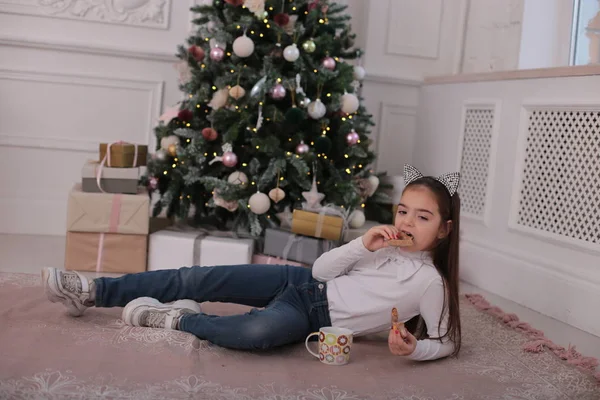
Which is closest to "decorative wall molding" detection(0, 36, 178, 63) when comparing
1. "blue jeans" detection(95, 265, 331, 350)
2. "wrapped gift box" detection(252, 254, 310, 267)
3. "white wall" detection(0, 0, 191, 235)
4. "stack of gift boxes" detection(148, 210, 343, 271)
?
"white wall" detection(0, 0, 191, 235)

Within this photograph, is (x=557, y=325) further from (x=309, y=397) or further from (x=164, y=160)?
(x=164, y=160)

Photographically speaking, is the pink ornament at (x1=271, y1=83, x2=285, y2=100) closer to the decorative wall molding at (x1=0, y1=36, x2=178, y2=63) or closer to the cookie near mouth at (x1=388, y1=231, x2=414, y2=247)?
the decorative wall molding at (x1=0, y1=36, x2=178, y2=63)

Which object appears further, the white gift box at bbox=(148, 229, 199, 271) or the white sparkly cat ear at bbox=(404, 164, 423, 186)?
the white gift box at bbox=(148, 229, 199, 271)

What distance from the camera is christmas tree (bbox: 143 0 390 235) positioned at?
3270 millimetres

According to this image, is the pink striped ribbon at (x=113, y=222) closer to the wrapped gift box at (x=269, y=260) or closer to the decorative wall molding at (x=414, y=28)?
the wrapped gift box at (x=269, y=260)

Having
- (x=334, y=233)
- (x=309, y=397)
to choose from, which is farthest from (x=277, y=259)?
(x=309, y=397)

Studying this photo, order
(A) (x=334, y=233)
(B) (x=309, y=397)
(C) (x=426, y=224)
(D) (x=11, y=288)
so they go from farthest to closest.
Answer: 1. (A) (x=334, y=233)
2. (D) (x=11, y=288)
3. (C) (x=426, y=224)
4. (B) (x=309, y=397)

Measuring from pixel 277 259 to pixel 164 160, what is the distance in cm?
72

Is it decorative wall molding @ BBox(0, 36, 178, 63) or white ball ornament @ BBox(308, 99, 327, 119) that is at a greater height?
decorative wall molding @ BBox(0, 36, 178, 63)

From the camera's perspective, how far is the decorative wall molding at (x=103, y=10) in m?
3.82

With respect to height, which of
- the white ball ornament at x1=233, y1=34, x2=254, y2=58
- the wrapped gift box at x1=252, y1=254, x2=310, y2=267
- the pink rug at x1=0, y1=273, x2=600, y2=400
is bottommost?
the pink rug at x1=0, y1=273, x2=600, y2=400

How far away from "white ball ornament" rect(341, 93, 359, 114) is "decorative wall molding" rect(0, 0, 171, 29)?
3.67 feet

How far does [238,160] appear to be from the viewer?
11.2 feet

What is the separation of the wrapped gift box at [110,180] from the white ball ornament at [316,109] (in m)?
0.79
